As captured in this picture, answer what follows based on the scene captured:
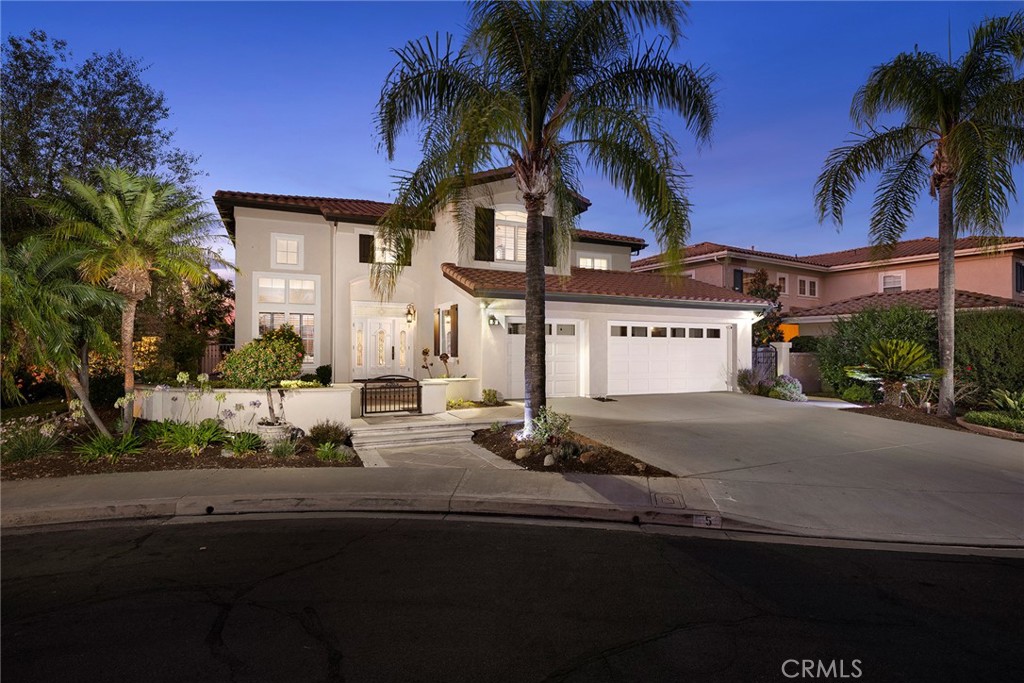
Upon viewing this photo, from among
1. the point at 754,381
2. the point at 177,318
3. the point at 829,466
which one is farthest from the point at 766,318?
the point at 177,318

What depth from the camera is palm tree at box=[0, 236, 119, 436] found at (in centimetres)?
810

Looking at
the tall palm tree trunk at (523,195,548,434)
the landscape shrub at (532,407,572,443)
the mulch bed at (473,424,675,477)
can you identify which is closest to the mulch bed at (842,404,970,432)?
the mulch bed at (473,424,675,477)

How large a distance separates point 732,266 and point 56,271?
79.6 ft

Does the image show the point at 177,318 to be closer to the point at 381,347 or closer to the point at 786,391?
the point at 381,347

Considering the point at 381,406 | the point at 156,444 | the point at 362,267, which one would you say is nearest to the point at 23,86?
the point at 362,267

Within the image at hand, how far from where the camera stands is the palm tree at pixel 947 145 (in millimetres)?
11445

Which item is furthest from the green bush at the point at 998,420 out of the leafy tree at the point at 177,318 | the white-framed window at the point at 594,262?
the leafy tree at the point at 177,318

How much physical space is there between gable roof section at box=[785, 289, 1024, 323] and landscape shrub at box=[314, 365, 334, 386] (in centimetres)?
1740

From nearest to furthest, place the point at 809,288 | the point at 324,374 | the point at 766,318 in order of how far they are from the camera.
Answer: the point at 324,374, the point at 766,318, the point at 809,288

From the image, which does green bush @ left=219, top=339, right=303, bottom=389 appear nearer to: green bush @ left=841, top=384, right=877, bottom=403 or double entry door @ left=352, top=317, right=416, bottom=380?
double entry door @ left=352, top=317, right=416, bottom=380

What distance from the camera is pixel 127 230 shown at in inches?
361

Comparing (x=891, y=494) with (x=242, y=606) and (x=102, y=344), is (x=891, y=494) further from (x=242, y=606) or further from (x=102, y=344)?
(x=102, y=344)

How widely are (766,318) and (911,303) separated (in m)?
4.47

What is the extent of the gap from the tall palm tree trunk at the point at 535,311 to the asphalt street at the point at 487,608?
392 centimetres
